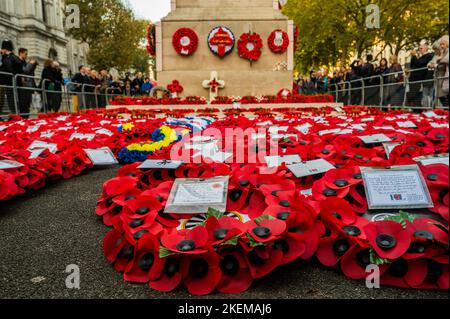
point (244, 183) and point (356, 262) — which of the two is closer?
point (356, 262)

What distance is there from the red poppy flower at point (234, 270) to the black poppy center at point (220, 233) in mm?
65

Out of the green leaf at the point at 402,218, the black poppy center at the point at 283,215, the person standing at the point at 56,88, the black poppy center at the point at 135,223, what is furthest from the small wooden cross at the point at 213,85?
the green leaf at the point at 402,218

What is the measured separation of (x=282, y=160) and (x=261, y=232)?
1.55m

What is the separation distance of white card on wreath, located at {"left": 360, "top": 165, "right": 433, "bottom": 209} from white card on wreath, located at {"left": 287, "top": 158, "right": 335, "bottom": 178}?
1.58 ft

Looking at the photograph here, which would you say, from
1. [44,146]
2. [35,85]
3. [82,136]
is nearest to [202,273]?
[44,146]

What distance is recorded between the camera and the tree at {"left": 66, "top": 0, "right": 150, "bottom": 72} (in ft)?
110

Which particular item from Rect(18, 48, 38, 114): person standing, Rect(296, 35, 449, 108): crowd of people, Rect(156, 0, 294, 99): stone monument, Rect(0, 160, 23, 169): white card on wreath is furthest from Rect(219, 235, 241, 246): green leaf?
Rect(156, 0, 294, 99): stone monument

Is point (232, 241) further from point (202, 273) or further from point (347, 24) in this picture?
point (347, 24)

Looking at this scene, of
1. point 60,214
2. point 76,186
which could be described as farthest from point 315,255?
point 76,186

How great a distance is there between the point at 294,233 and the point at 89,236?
4.18ft

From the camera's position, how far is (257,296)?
5.52 ft

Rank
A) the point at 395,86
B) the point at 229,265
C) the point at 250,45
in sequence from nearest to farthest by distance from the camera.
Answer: the point at 229,265 < the point at 395,86 < the point at 250,45

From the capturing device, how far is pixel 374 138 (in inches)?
145

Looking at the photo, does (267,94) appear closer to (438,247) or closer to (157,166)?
(157,166)
